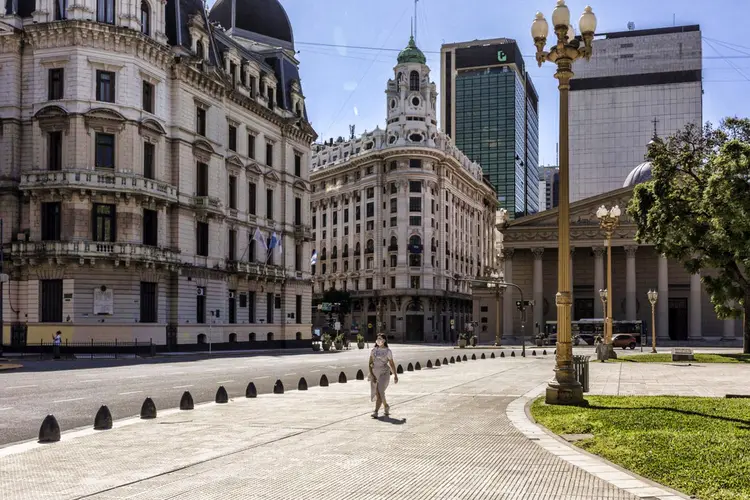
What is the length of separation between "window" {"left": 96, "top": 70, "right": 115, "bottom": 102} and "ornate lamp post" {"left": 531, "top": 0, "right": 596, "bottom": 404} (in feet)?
119

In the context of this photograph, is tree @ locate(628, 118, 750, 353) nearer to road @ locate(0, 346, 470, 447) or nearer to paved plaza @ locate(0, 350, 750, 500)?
road @ locate(0, 346, 470, 447)

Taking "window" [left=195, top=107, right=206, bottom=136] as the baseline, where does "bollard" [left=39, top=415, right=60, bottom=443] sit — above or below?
below

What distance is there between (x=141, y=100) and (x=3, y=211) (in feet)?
35.1

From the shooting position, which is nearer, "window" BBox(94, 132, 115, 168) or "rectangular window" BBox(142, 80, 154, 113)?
"window" BBox(94, 132, 115, 168)

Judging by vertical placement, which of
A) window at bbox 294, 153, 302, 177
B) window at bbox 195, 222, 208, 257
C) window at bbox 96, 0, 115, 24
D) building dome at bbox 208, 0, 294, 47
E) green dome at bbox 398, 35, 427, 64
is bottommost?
window at bbox 195, 222, 208, 257

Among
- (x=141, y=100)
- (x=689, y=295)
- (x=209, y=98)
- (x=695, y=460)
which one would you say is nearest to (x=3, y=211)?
(x=141, y=100)

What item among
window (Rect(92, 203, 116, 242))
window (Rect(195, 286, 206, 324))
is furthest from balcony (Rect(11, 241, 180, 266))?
window (Rect(195, 286, 206, 324))

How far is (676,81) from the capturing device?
154m

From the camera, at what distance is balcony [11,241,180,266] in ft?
155

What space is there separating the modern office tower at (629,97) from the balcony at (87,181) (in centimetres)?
11877

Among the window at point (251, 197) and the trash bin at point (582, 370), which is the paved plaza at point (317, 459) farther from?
the window at point (251, 197)

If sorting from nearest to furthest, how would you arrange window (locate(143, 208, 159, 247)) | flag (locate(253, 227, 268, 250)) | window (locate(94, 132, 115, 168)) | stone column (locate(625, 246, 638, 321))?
window (locate(94, 132, 115, 168)) < window (locate(143, 208, 159, 247)) < flag (locate(253, 227, 268, 250)) < stone column (locate(625, 246, 638, 321))

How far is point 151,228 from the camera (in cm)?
5216

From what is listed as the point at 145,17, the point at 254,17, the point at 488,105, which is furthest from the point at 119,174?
the point at 488,105
